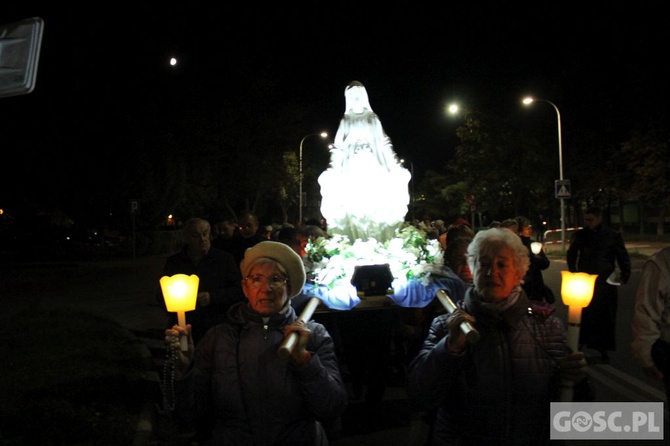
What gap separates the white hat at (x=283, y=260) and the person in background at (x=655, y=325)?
6.95ft

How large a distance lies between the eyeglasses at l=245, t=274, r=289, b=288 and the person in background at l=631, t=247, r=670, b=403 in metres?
2.22

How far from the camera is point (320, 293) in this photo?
630 centimetres

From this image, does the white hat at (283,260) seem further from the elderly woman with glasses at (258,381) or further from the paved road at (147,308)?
the paved road at (147,308)

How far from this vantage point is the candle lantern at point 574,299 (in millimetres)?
2643

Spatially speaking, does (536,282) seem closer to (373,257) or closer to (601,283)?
(601,283)

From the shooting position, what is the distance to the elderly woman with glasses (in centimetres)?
294

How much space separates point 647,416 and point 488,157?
33146 mm

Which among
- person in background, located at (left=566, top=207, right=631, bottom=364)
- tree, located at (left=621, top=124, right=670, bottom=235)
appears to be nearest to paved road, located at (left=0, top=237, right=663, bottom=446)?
person in background, located at (left=566, top=207, right=631, bottom=364)

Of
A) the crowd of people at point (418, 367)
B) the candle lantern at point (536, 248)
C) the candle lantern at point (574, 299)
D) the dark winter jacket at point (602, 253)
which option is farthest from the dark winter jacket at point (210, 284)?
the dark winter jacket at point (602, 253)

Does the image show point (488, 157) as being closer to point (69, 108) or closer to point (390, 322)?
point (69, 108)

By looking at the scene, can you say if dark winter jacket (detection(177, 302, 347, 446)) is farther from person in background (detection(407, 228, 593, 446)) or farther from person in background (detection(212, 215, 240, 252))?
person in background (detection(212, 215, 240, 252))

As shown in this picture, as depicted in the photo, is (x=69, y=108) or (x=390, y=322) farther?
(x=69, y=108)

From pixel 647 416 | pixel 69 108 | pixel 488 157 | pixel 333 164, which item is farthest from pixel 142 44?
pixel 647 416

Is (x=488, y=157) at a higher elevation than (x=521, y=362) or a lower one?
higher
